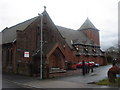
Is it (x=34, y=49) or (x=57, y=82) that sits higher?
(x=34, y=49)

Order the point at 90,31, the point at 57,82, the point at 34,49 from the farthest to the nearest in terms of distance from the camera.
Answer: the point at 90,31 < the point at 34,49 < the point at 57,82

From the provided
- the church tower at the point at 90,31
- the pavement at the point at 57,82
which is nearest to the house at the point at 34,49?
the pavement at the point at 57,82

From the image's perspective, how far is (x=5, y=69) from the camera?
1086 inches

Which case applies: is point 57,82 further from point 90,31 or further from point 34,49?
point 90,31

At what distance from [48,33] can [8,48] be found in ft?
26.8

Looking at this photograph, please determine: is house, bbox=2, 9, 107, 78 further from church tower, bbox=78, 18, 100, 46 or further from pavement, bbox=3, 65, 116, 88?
church tower, bbox=78, 18, 100, 46

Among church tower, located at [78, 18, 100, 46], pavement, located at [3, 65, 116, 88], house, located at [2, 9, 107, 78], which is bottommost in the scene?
pavement, located at [3, 65, 116, 88]

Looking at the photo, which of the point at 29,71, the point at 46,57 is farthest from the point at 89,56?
the point at 29,71

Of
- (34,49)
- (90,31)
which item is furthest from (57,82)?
(90,31)

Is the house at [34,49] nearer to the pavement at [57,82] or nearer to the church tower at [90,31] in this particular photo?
the pavement at [57,82]

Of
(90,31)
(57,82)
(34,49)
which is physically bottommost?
(57,82)

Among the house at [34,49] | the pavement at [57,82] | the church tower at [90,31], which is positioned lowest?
the pavement at [57,82]

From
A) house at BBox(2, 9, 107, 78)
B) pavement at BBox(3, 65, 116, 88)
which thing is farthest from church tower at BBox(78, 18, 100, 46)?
pavement at BBox(3, 65, 116, 88)

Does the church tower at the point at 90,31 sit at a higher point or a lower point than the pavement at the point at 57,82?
higher
